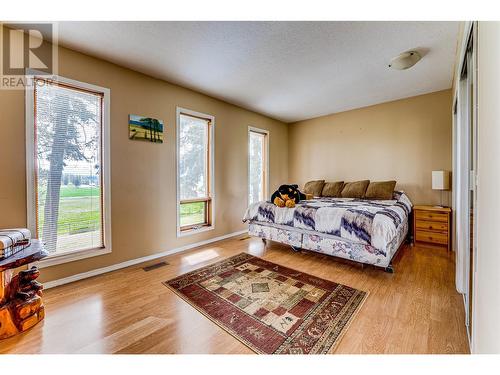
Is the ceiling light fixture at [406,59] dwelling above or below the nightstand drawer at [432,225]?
above

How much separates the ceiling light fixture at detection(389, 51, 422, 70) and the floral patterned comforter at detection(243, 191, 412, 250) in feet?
5.74

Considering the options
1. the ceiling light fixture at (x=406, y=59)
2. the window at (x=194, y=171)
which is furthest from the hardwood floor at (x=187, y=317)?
the ceiling light fixture at (x=406, y=59)

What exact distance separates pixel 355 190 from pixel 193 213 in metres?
3.00

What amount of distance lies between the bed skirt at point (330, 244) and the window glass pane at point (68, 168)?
7.64 feet

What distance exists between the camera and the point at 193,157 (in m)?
3.55

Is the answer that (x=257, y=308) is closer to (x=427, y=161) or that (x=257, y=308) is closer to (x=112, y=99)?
(x=112, y=99)

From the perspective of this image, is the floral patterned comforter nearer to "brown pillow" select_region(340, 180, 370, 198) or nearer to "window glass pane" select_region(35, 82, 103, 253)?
"brown pillow" select_region(340, 180, 370, 198)

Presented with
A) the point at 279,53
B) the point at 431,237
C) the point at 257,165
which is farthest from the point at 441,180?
the point at 257,165

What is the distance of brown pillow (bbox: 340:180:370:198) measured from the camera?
154 inches

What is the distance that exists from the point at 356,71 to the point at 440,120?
1954mm

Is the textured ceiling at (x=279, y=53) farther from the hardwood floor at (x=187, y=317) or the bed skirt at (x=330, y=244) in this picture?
A: the hardwood floor at (x=187, y=317)

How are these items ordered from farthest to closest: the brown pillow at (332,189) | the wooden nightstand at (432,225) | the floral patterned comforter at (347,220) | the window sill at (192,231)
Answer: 1. the brown pillow at (332,189)
2. the window sill at (192,231)
3. the wooden nightstand at (432,225)
4. the floral patterned comforter at (347,220)

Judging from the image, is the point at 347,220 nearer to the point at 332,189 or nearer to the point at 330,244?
the point at 330,244

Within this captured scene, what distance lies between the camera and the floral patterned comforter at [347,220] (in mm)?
2332
